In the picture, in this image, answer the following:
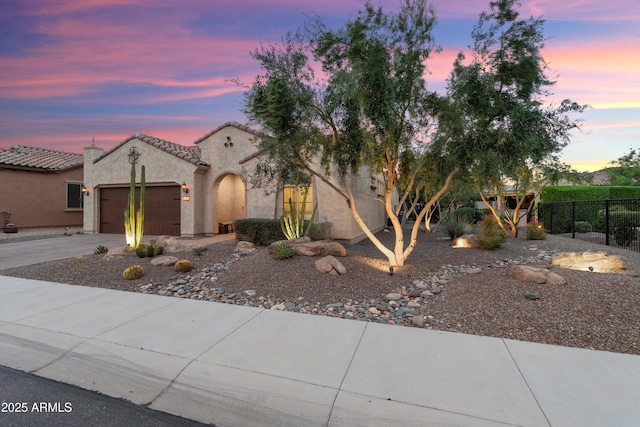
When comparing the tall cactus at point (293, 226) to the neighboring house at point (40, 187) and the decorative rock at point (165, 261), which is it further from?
the neighboring house at point (40, 187)

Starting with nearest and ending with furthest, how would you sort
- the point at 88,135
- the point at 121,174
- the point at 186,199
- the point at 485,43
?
the point at 485,43 → the point at 186,199 → the point at 121,174 → the point at 88,135

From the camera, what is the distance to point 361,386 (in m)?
2.81

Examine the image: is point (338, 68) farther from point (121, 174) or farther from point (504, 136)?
point (121, 174)

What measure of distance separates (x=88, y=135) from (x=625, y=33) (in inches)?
918

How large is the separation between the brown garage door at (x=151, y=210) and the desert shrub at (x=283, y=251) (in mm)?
9613

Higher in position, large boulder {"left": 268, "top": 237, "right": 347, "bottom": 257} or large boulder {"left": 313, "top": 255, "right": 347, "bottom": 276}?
large boulder {"left": 268, "top": 237, "right": 347, "bottom": 257}

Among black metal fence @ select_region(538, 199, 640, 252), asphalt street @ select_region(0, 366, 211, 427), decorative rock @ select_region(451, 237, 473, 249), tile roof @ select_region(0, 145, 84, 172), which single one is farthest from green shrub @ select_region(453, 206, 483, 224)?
tile roof @ select_region(0, 145, 84, 172)

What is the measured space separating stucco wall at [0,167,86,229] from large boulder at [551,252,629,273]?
2481 cm

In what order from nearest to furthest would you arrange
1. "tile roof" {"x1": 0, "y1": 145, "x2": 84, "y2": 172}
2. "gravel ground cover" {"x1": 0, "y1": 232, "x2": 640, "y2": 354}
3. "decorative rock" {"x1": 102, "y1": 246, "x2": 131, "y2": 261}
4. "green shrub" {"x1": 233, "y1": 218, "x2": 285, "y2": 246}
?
"gravel ground cover" {"x1": 0, "y1": 232, "x2": 640, "y2": 354}
"decorative rock" {"x1": 102, "y1": 246, "x2": 131, "y2": 261}
"green shrub" {"x1": 233, "y1": 218, "x2": 285, "y2": 246}
"tile roof" {"x1": 0, "y1": 145, "x2": 84, "y2": 172}

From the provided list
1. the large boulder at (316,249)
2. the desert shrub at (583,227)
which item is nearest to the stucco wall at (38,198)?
the large boulder at (316,249)

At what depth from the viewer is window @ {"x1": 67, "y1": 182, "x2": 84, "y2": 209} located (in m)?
19.0

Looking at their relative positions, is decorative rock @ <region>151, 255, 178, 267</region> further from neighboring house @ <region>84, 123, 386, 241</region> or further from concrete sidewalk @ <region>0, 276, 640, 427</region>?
neighboring house @ <region>84, 123, 386, 241</region>

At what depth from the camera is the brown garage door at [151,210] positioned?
1506 cm

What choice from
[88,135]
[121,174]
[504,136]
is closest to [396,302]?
[504,136]
